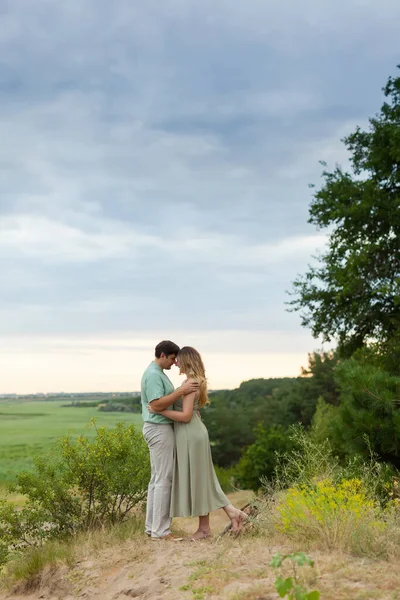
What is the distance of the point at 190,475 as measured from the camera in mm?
8367

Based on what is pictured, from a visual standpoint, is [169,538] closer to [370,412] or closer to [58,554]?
[58,554]

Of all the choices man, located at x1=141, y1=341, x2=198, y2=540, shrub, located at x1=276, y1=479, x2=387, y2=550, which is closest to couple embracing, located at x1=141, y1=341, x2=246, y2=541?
man, located at x1=141, y1=341, x2=198, y2=540

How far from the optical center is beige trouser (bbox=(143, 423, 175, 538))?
8.38 meters

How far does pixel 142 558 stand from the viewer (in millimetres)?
7688

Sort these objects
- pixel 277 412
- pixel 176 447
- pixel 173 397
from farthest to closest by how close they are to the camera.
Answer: pixel 277 412, pixel 176 447, pixel 173 397

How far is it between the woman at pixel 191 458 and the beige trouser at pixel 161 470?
0.30 feet

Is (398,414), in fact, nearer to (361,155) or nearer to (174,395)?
(174,395)

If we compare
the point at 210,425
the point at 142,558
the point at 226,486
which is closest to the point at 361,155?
the point at 226,486

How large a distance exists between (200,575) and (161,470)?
2.04 meters

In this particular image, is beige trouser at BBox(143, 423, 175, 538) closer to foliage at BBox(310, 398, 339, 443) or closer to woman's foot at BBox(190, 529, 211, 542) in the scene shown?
woman's foot at BBox(190, 529, 211, 542)

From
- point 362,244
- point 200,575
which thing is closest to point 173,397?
point 200,575

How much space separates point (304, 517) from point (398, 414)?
18.0 feet

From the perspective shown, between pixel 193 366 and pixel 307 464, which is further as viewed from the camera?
pixel 307 464

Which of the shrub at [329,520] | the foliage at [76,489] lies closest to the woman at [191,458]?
the shrub at [329,520]
